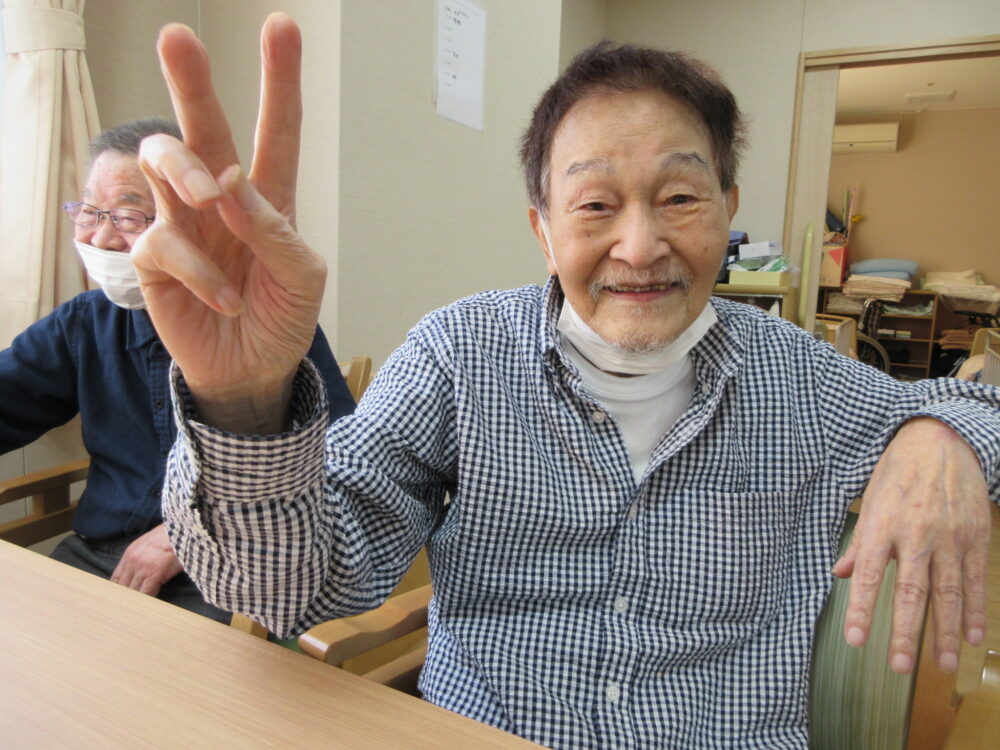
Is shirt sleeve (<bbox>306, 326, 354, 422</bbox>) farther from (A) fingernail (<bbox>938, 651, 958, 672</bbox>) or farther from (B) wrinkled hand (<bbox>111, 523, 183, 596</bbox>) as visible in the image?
(A) fingernail (<bbox>938, 651, 958, 672</bbox>)

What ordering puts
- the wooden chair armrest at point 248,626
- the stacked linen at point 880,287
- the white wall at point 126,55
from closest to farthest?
the wooden chair armrest at point 248,626, the white wall at point 126,55, the stacked linen at point 880,287

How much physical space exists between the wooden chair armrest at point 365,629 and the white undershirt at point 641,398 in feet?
1.20

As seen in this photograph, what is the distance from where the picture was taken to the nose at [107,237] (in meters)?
1.31

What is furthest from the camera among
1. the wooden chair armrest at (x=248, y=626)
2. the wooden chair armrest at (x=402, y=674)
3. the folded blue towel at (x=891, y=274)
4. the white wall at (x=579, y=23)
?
the folded blue towel at (x=891, y=274)

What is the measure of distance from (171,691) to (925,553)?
2.25 feet

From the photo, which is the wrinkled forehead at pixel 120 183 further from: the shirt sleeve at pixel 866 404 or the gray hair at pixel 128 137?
the shirt sleeve at pixel 866 404

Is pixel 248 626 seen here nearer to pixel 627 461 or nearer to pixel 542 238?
pixel 627 461

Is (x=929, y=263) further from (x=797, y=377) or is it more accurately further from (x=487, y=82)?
→ (x=797, y=377)

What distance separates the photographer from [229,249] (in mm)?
584

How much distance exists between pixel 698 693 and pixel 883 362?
7114 millimetres

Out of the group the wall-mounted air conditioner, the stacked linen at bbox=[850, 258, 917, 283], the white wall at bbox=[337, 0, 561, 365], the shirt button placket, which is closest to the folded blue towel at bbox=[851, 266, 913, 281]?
the stacked linen at bbox=[850, 258, 917, 283]

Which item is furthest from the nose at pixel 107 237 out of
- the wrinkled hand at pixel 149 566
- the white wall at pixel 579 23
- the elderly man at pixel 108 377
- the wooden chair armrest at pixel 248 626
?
the white wall at pixel 579 23

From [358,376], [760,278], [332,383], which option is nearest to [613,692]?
[332,383]

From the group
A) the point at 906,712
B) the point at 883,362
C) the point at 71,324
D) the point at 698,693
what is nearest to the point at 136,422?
the point at 71,324
